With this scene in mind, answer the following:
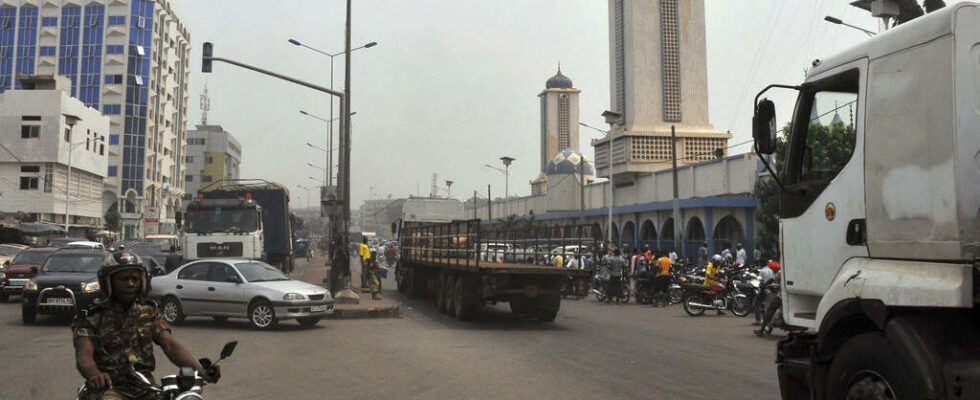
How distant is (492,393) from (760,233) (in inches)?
1016

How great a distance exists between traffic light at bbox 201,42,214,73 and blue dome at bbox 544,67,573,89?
306 ft

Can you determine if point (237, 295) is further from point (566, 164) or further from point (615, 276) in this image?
point (566, 164)

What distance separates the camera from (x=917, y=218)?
3996mm

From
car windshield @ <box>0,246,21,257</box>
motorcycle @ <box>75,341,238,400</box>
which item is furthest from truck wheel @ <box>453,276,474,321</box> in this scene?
car windshield @ <box>0,246,21,257</box>

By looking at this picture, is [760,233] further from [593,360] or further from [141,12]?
[141,12]

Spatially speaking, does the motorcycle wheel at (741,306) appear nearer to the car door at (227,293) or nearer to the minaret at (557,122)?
the car door at (227,293)

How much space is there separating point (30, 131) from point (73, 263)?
5526 cm

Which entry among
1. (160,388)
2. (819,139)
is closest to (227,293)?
(160,388)

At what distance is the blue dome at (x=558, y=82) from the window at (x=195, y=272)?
323 feet

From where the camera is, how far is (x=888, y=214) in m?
4.23

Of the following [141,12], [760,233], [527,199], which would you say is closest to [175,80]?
[141,12]

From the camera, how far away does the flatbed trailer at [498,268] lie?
14492 mm

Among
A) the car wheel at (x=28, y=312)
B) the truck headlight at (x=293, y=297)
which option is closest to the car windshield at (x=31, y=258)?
the car wheel at (x=28, y=312)

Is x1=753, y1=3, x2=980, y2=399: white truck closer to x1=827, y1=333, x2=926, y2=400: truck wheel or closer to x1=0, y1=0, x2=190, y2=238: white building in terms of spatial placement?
x1=827, y1=333, x2=926, y2=400: truck wheel
